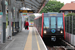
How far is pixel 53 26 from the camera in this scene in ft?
44.3

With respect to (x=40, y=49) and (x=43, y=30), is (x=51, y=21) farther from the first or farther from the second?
(x=40, y=49)

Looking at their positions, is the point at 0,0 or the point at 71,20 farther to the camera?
the point at 71,20

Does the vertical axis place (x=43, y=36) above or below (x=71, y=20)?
below

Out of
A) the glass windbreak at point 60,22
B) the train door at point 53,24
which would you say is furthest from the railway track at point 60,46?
the glass windbreak at point 60,22

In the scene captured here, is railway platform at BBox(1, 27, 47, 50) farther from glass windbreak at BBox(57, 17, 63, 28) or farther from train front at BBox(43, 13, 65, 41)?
glass windbreak at BBox(57, 17, 63, 28)

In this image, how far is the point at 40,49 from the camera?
8.71 m

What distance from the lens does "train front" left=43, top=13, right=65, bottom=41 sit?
1339 centimetres

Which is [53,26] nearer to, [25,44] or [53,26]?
[53,26]

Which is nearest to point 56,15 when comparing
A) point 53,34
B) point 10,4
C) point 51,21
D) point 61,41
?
point 51,21

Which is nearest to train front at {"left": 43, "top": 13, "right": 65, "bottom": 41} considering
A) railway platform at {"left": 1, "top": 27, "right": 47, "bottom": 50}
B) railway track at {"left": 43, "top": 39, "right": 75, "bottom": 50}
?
railway track at {"left": 43, "top": 39, "right": 75, "bottom": 50}

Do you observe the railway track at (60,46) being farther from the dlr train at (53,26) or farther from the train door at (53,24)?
the train door at (53,24)

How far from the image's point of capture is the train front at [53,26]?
43.9 ft

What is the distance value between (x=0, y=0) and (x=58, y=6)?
4594 cm

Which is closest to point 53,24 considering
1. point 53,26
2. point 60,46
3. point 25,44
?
point 53,26
